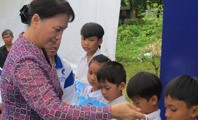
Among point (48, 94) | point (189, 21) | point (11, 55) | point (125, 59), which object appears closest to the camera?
point (48, 94)

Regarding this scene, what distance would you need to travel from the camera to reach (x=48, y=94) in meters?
1.51

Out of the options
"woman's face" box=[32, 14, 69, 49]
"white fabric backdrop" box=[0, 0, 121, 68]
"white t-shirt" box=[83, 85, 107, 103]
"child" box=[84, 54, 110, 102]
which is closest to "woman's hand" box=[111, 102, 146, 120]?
"woman's face" box=[32, 14, 69, 49]

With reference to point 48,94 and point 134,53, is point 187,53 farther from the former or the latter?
point 134,53

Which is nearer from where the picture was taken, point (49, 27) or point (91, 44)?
point (49, 27)

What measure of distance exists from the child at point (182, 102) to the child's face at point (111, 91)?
0.57 metres

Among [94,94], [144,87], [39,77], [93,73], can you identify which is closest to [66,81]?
[94,94]

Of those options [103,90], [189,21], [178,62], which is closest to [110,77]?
[103,90]

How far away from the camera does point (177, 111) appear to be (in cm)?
192

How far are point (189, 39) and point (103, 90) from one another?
0.69 metres

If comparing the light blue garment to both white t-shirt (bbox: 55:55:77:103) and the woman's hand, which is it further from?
the woman's hand

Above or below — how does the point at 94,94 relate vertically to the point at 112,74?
below

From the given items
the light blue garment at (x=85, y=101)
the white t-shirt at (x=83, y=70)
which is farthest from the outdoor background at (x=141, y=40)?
the light blue garment at (x=85, y=101)

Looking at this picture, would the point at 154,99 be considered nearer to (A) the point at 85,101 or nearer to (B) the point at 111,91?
(B) the point at 111,91

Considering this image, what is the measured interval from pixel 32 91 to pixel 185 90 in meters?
0.87
